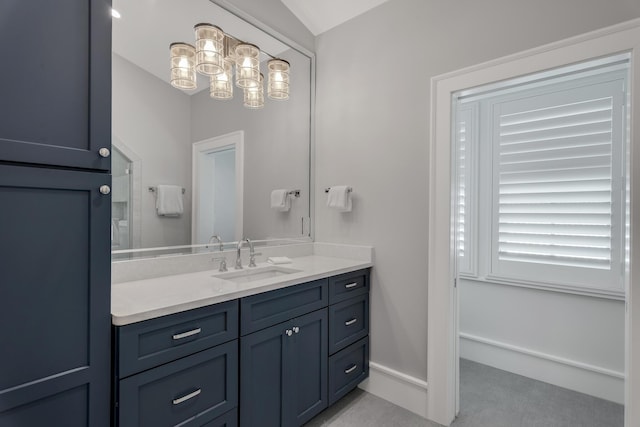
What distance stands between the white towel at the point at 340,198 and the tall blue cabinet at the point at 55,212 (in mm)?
1605

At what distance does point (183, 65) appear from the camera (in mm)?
1931

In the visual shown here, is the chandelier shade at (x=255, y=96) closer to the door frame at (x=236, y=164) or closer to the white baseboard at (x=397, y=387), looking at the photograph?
the door frame at (x=236, y=164)

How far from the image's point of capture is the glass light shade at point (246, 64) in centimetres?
217

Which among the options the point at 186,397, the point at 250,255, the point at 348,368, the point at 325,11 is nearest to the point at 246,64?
the point at 325,11

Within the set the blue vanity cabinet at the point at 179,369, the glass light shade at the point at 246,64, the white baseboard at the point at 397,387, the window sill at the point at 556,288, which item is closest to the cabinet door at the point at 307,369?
the blue vanity cabinet at the point at 179,369

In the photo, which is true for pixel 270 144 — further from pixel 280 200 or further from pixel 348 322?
pixel 348 322

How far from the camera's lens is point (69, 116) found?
1080 millimetres

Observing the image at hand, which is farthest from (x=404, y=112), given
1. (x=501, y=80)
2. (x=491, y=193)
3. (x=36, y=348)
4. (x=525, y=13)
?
(x=36, y=348)

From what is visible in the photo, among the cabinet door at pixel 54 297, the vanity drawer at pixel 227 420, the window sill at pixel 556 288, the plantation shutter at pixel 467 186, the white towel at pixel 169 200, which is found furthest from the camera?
the plantation shutter at pixel 467 186

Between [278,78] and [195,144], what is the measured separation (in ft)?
2.77

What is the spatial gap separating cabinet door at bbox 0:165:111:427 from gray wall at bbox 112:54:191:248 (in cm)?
70

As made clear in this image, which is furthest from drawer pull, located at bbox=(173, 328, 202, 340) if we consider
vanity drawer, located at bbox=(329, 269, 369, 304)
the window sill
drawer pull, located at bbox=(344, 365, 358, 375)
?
the window sill

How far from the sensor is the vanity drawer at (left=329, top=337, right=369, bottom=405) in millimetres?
2113

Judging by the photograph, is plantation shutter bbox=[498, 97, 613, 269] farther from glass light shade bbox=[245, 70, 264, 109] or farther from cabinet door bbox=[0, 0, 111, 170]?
cabinet door bbox=[0, 0, 111, 170]
